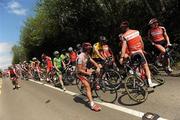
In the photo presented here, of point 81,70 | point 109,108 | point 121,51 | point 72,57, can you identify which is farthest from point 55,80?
point 109,108

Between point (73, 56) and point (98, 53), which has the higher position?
point (98, 53)

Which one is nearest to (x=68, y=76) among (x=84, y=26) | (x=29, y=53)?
(x=84, y=26)

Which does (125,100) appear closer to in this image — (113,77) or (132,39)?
(113,77)

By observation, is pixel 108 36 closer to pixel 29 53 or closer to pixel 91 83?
pixel 91 83

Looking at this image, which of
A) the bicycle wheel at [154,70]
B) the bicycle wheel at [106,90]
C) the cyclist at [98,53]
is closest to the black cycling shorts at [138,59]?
the bicycle wheel at [106,90]

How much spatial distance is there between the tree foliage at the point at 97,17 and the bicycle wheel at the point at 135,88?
34.3ft

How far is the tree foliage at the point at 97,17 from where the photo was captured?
22906 millimetres

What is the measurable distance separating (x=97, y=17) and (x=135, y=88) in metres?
20.5

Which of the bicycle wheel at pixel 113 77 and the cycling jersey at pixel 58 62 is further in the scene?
the cycling jersey at pixel 58 62

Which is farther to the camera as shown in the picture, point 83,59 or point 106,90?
point 106,90

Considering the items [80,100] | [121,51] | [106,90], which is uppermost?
[121,51]

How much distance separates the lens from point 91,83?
1300 centimetres

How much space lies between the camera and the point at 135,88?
1113 centimetres

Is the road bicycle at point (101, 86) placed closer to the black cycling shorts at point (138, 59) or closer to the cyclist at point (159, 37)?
the black cycling shorts at point (138, 59)
